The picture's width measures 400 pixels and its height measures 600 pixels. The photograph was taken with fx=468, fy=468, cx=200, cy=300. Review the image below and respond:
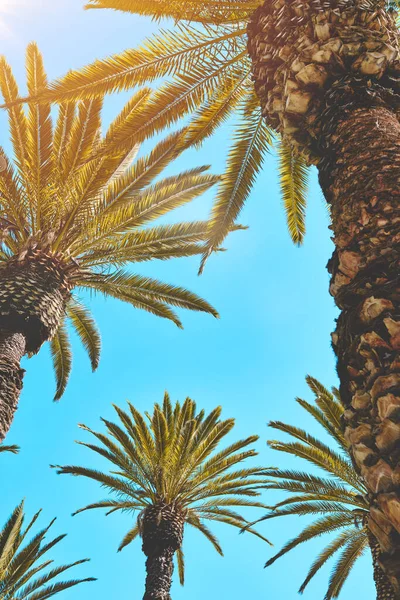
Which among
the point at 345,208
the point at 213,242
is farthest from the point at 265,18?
the point at 213,242

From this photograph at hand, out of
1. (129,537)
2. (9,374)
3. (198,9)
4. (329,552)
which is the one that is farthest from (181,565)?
(198,9)

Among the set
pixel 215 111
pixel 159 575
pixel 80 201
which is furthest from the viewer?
pixel 159 575

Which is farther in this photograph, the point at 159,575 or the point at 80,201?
the point at 159,575

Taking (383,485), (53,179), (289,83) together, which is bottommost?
(383,485)

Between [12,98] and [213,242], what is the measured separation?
17.8ft

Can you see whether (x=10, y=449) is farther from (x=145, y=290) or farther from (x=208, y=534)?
(x=208, y=534)

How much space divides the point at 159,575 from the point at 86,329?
6014 mm

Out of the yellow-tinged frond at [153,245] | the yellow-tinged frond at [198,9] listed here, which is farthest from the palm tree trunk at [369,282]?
the yellow-tinged frond at [153,245]

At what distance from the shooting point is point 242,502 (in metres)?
13.6

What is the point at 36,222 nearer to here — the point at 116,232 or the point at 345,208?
the point at 116,232

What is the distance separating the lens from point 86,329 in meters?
12.1

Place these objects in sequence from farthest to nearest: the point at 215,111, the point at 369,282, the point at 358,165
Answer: the point at 215,111
the point at 358,165
the point at 369,282

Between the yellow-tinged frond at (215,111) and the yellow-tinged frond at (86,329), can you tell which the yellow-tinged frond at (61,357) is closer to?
the yellow-tinged frond at (86,329)

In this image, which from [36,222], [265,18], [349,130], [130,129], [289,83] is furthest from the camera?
[36,222]
